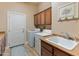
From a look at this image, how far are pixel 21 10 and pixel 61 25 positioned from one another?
120 centimetres

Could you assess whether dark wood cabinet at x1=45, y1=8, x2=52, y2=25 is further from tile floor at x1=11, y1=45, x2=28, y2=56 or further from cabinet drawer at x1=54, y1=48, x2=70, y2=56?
cabinet drawer at x1=54, y1=48, x2=70, y2=56

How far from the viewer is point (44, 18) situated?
3922mm

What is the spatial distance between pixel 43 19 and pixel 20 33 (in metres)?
0.84

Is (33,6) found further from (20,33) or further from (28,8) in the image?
(20,33)

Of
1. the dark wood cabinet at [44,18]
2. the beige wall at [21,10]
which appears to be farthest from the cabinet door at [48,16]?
the beige wall at [21,10]

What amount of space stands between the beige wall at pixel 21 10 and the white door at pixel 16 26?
0.36ft

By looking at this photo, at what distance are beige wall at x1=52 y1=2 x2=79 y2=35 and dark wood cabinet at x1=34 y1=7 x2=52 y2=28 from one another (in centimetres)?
18

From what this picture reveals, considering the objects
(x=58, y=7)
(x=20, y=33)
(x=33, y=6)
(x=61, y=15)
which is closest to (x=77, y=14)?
(x=61, y=15)

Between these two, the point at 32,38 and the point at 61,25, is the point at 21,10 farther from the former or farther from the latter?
the point at 61,25

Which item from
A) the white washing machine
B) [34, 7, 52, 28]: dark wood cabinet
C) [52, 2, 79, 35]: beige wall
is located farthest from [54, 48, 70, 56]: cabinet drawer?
the white washing machine

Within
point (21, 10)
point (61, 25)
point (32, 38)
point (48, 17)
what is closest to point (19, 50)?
point (32, 38)

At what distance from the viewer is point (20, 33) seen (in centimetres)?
369

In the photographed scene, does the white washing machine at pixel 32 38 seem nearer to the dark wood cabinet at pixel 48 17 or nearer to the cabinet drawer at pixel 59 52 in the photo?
the dark wood cabinet at pixel 48 17

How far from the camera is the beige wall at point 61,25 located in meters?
2.49
